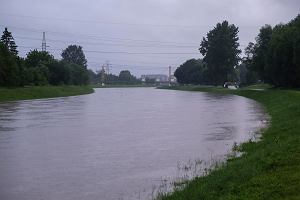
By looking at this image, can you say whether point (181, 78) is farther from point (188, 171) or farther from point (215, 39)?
point (188, 171)

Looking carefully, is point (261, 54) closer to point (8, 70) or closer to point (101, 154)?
point (8, 70)

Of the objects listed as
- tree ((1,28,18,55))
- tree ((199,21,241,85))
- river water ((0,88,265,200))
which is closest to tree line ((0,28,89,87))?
tree ((1,28,18,55))

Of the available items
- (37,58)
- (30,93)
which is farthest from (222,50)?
(30,93)

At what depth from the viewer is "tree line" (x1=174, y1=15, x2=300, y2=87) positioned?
68.1 meters

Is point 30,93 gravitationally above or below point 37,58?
below

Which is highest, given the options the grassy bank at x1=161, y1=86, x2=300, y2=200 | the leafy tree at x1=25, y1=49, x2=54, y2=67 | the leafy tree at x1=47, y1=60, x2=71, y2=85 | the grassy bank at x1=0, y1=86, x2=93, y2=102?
the leafy tree at x1=25, y1=49, x2=54, y2=67

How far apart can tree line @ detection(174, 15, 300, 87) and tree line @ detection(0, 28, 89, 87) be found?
3435 cm

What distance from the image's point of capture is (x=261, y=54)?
8212 cm

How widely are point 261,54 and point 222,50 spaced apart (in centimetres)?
3481

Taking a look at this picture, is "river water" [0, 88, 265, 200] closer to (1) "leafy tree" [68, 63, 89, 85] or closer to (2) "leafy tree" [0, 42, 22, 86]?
(2) "leafy tree" [0, 42, 22, 86]

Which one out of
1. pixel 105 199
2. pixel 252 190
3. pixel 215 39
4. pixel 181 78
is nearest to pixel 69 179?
pixel 105 199

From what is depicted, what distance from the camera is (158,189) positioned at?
13.2 m

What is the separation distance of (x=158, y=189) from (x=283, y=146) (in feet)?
16.3

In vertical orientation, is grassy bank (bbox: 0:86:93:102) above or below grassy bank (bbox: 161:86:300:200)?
below
